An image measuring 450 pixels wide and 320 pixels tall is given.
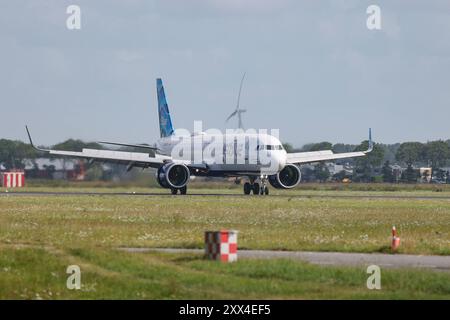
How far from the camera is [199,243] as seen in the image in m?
33.7

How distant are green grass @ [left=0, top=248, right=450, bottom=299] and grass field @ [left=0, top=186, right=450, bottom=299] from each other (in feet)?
0.08

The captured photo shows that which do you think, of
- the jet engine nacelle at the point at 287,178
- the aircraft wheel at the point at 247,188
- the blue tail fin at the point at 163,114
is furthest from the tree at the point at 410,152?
the aircraft wheel at the point at 247,188

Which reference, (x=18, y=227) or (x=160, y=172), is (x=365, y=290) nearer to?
(x=18, y=227)

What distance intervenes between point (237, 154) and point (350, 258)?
47.1 metres

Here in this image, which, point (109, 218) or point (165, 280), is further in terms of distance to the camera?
point (109, 218)

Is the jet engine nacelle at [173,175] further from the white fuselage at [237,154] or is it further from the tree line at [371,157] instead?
the tree line at [371,157]

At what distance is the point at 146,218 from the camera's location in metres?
46.6

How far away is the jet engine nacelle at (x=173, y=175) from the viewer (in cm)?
7700

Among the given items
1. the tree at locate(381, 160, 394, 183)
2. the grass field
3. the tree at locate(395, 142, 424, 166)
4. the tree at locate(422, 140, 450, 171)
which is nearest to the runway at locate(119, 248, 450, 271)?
the grass field

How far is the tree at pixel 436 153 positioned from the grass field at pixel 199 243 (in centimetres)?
12115

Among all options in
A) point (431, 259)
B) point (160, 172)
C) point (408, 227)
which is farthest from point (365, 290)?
point (160, 172)

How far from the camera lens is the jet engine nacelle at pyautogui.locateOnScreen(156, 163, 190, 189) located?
253 ft
